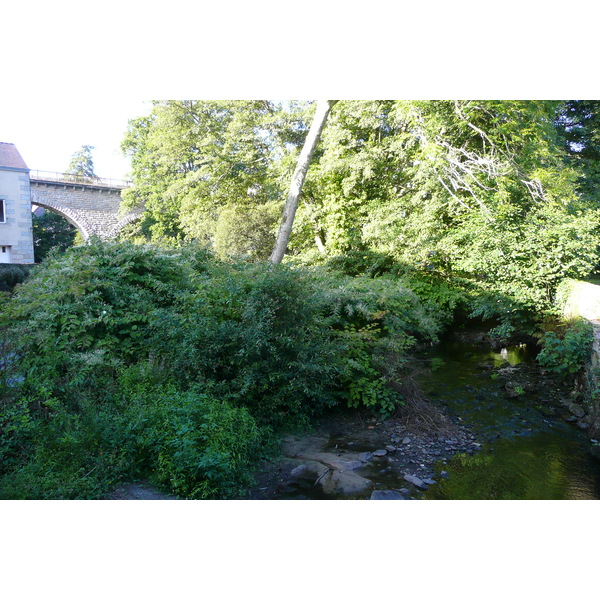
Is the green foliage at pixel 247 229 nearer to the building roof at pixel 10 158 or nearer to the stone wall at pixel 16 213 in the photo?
the stone wall at pixel 16 213

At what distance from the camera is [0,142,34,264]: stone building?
12641 mm

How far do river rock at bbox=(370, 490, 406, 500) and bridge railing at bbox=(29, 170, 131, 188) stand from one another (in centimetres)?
1435

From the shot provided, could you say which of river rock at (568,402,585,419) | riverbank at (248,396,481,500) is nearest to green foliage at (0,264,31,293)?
riverbank at (248,396,481,500)

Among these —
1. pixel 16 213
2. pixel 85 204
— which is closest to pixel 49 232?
pixel 85 204

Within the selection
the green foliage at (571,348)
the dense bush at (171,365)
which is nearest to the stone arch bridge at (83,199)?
the dense bush at (171,365)

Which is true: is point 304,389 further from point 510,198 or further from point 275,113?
point 275,113

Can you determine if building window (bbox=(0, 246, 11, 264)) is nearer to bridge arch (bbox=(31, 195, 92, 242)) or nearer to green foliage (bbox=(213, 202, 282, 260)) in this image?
bridge arch (bbox=(31, 195, 92, 242))

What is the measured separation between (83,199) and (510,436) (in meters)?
15.2

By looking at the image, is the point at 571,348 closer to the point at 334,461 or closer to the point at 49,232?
the point at 334,461

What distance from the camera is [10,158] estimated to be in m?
12.8

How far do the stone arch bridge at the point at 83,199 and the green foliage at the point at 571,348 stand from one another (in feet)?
42.9

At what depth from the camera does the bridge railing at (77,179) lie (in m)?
14.9

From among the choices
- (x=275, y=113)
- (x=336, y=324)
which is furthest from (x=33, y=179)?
(x=336, y=324)

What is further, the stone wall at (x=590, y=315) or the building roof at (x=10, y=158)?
the building roof at (x=10, y=158)
